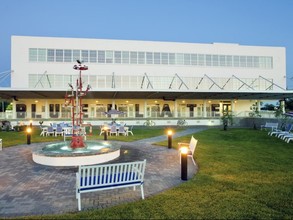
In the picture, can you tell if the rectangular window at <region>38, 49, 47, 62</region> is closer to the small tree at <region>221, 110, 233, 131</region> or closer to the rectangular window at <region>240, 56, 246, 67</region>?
the small tree at <region>221, 110, 233, 131</region>

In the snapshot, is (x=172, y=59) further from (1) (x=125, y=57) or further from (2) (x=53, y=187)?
(2) (x=53, y=187)

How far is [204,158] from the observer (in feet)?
34.1

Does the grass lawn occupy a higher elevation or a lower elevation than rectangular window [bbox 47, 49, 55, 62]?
lower

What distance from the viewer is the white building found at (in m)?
32.5

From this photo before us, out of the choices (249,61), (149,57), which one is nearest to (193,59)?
(149,57)

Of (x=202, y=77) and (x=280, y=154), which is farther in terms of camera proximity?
(x=202, y=77)

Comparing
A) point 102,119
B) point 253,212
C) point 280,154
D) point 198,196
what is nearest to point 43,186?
point 198,196

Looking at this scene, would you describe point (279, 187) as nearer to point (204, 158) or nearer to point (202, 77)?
point (204, 158)

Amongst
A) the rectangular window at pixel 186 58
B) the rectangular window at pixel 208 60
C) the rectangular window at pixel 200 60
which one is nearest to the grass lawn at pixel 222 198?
the rectangular window at pixel 186 58

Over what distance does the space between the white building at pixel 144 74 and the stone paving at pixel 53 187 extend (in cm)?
2138

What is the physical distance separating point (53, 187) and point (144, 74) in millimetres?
29292

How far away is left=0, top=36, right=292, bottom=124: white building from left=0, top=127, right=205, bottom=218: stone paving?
21.4 meters

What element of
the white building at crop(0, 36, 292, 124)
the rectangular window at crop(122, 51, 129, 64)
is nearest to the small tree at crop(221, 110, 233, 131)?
the white building at crop(0, 36, 292, 124)

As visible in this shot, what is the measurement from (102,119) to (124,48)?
11.4 metres
